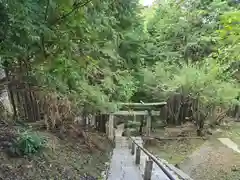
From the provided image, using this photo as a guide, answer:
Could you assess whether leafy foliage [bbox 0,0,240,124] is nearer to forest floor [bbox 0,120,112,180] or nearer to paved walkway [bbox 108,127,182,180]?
forest floor [bbox 0,120,112,180]

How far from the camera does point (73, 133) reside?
18.9ft

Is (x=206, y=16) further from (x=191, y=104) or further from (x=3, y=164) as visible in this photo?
(x=3, y=164)

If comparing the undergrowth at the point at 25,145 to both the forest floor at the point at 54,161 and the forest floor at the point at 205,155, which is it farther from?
the forest floor at the point at 205,155

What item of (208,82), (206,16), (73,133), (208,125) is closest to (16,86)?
(73,133)

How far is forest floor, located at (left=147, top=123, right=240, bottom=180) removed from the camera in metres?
6.89

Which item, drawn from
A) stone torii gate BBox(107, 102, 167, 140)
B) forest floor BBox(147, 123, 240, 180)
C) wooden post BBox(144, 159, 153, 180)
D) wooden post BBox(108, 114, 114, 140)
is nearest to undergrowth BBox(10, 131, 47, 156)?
wooden post BBox(144, 159, 153, 180)

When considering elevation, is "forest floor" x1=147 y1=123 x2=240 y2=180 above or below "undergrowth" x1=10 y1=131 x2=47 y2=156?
below

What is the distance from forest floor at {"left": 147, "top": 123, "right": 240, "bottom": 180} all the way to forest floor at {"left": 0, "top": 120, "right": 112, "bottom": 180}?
9.29 feet

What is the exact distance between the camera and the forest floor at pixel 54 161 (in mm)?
3383

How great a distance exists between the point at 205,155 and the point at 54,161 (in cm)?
535

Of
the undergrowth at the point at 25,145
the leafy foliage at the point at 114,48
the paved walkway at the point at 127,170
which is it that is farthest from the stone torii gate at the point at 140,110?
the undergrowth at the point at 25,145

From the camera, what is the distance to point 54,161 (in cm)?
404

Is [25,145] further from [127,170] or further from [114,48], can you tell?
[114,48]

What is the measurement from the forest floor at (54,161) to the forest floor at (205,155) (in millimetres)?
2830
